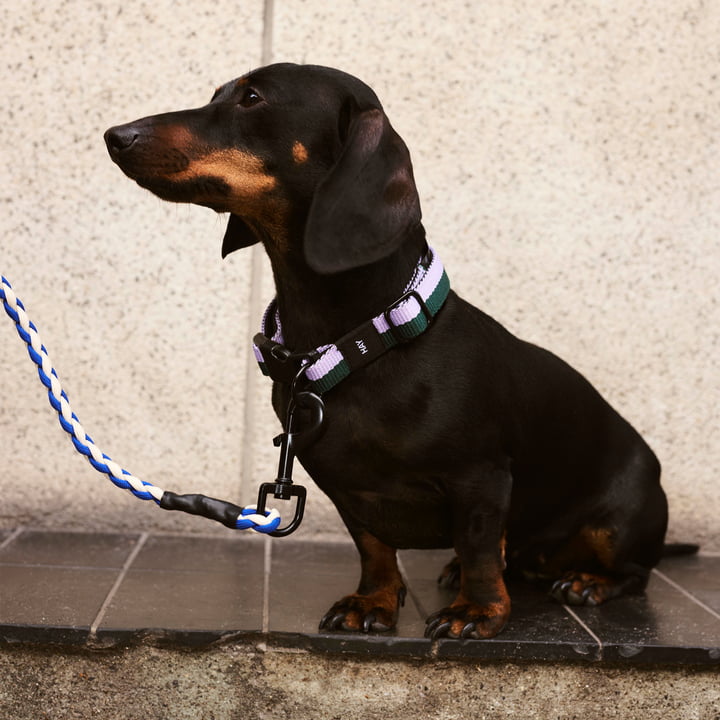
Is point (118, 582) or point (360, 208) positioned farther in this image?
point (118, 582)

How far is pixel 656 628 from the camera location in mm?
2602

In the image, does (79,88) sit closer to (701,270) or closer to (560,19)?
(560,19)

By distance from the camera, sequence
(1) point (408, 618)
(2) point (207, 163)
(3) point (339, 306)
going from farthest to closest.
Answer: (1) point (408, 618), (3) point (339, 306), (2) point (207, 163)

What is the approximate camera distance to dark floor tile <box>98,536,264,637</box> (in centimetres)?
245

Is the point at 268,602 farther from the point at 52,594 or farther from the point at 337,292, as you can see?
the point at 337,292

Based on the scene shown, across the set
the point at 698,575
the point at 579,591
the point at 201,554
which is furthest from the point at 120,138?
the point at 698,575

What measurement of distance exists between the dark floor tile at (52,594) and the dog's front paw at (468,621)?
877 mm

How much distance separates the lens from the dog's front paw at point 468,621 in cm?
238

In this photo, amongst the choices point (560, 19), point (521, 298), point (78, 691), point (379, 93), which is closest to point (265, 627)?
point (78, 691)

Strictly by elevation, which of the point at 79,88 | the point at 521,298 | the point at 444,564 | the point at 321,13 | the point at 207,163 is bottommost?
the point at 444,564

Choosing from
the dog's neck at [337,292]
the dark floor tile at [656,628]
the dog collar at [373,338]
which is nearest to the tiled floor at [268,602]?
the dark floor tile at [656,628]

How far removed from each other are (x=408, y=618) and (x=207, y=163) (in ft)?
4.30

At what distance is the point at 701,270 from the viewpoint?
11.8 feet

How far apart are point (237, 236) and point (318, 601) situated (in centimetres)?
106
